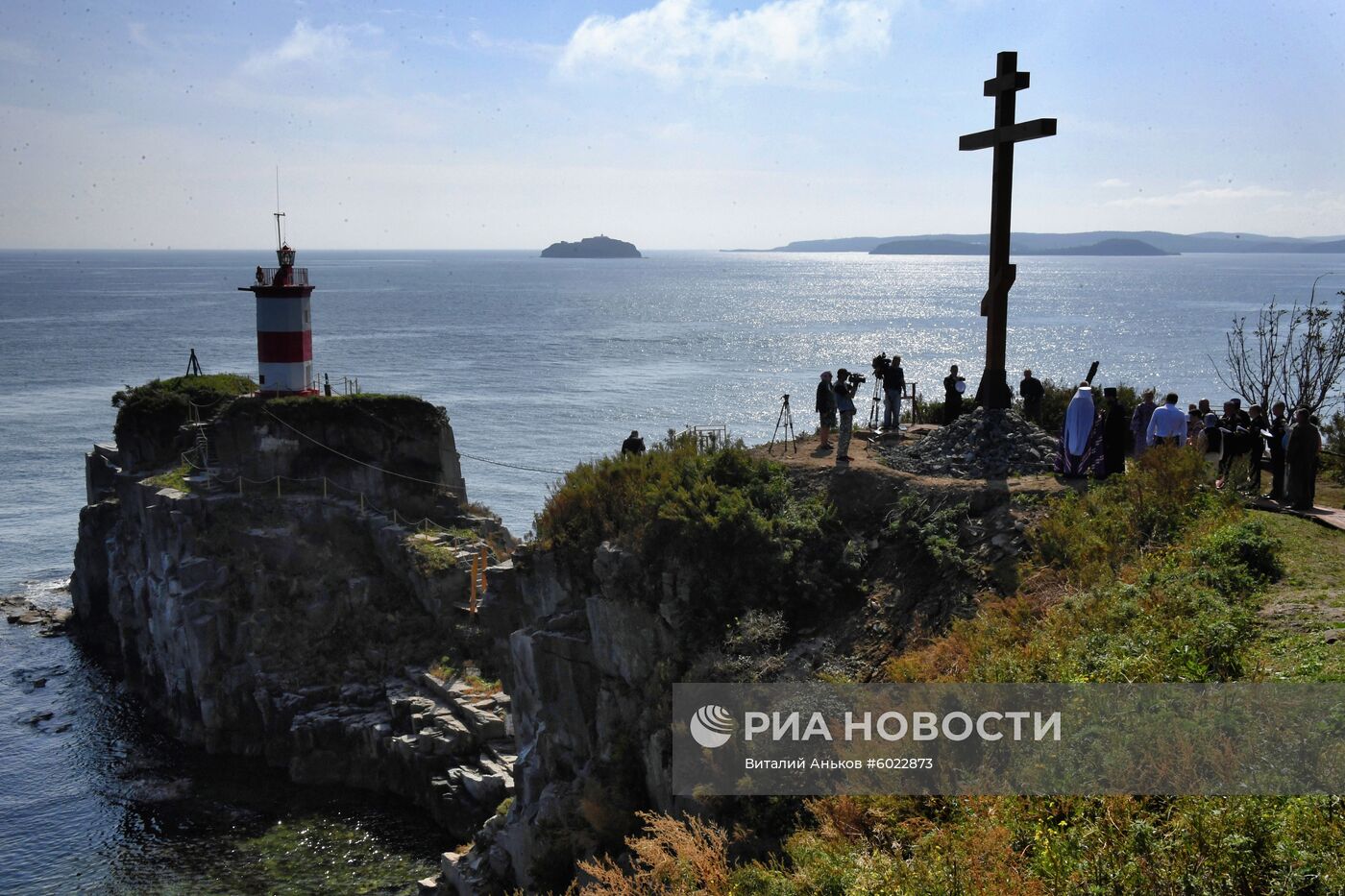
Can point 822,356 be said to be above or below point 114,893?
above

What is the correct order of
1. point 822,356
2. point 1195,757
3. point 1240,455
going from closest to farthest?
1. point 1195,757
2. point 1240,455
3. point 822,356

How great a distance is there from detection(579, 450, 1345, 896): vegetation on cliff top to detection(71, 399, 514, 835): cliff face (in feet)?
50.9

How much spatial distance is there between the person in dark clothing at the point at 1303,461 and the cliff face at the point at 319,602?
18107 mm


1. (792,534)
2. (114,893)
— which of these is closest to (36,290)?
(114,893)

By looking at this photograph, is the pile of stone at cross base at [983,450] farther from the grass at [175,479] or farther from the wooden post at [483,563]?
the grass at [175,479]

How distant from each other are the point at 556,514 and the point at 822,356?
79.2 metres

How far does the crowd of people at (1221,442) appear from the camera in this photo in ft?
47.3

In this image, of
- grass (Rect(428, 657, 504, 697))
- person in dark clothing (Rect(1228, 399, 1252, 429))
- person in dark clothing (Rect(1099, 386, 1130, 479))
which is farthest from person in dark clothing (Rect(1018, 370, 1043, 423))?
grass (Rect(428, 657, 504, 697))

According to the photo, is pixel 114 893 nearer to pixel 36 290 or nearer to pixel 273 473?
pixel 273 473

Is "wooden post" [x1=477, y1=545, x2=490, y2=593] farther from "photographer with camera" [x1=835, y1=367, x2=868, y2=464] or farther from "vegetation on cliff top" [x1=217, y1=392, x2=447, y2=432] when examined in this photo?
"photographer with camera" [x1=835, y1=367, x2=868, y2=464]

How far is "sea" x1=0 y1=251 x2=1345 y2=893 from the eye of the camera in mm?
24625

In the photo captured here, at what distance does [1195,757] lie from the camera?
26.3ft

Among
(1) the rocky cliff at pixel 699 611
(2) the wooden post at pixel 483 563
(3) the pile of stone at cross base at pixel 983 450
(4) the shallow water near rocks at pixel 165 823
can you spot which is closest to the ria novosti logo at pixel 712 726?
(1) the rocky cliff at pixel 699 611

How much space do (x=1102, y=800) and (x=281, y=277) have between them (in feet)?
106
